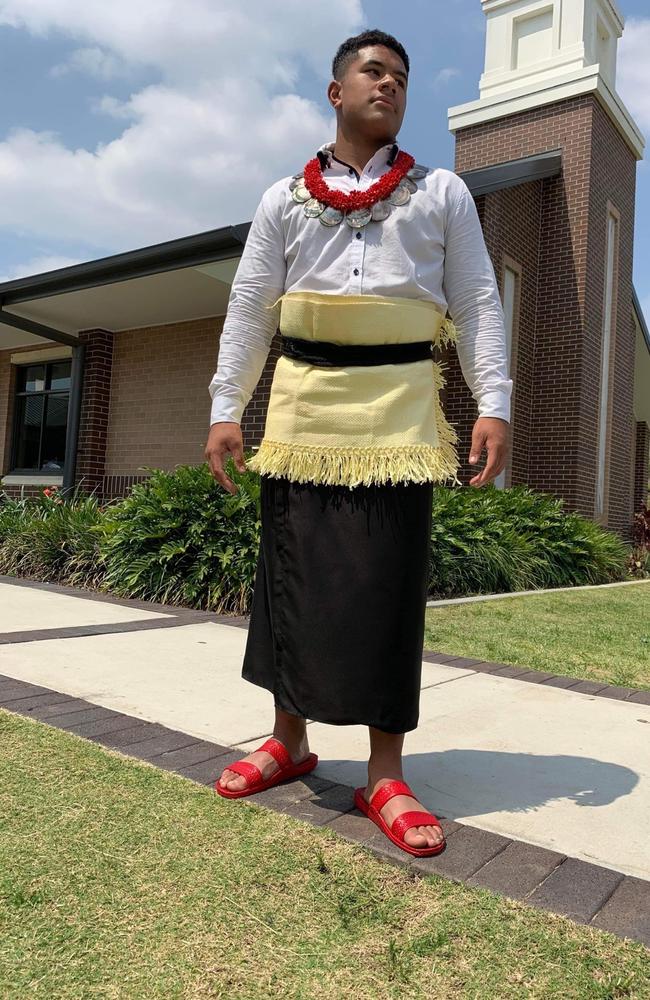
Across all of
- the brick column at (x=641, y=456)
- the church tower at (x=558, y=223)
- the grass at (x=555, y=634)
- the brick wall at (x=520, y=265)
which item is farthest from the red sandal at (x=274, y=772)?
the brick column at (x=641, y=456)

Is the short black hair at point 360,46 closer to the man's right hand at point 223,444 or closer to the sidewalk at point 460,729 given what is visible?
the man's right hand at point 223,444

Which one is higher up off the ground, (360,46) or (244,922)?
(360,46)

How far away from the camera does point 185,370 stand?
11648 millimetres

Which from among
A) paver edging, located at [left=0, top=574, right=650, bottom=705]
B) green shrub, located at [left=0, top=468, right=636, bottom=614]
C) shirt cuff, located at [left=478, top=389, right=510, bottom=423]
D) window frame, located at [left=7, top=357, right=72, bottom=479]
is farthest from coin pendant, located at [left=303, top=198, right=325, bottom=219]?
window frame, located at [left=7, top=357, right=72, bottom=479]

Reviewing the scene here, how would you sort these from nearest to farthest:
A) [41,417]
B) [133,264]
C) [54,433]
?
[133,264] < [54,433] < [41,417]

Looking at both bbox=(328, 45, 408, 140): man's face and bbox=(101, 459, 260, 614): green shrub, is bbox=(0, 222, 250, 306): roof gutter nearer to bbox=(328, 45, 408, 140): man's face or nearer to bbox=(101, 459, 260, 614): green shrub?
bbox=(101, 459, 260, 614): green shrub

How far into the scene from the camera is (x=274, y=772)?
241 cm

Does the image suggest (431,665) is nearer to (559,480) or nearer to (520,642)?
(520,642)

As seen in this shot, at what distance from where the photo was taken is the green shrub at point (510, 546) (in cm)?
726

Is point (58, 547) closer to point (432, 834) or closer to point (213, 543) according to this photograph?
point (213, 543)

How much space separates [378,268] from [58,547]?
6054 mm

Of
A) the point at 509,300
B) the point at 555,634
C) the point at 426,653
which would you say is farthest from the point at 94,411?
the point at 426,653

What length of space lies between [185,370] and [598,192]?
638cm

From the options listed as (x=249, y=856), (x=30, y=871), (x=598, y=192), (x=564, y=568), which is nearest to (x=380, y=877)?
(x=249, y=856)
